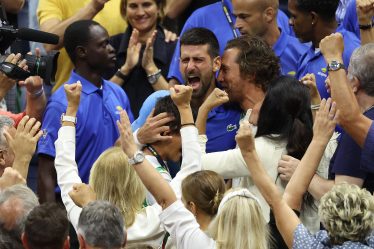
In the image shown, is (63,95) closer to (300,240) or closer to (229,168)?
(229,168)

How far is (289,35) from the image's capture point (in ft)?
27.4

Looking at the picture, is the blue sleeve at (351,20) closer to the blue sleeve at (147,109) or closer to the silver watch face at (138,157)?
the blue sleeve at (147,109)

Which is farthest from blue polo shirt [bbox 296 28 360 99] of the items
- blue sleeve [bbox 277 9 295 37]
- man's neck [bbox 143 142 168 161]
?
man's neck [bbox 143 142 168 161]

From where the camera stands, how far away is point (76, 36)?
808 cm

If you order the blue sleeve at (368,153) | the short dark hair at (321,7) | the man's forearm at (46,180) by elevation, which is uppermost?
the short dark hair at (321,7)

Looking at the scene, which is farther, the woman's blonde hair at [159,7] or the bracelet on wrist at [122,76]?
the woman's blonde hair at [159,7]

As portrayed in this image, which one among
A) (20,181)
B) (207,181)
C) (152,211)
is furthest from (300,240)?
(20,181)

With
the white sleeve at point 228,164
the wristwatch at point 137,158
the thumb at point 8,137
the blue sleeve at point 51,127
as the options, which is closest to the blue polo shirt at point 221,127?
the blue sleeve at point 51,127

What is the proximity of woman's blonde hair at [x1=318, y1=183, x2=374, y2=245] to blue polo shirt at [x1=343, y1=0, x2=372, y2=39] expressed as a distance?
10.1 ft

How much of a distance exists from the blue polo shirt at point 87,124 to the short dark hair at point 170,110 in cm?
91

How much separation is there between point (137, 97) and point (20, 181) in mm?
2679

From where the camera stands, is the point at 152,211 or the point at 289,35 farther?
the point at 289,35

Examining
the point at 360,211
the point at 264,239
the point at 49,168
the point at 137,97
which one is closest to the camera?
the point at 360,211

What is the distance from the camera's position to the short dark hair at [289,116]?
653cm
